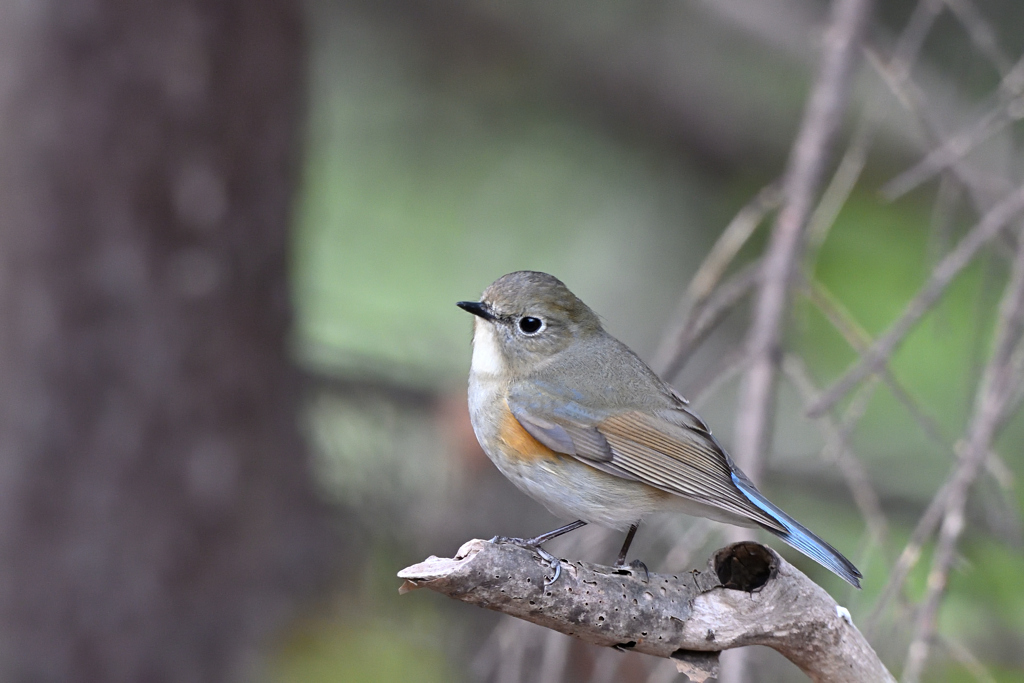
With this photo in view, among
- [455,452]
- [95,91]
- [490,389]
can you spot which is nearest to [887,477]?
[455,452]

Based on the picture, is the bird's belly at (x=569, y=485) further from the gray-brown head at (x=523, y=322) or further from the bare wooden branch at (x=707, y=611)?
the bare wooden branch at (x=707, y=611)

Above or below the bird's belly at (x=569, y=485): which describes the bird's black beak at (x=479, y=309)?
above

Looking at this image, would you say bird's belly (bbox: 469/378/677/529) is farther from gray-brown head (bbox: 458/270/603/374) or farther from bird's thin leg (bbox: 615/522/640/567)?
gray-brown head (bbox: 458/270/603/374)

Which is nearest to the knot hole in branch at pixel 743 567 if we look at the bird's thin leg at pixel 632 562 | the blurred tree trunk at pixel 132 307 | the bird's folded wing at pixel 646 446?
the bird's thin leg at pixel 632 562

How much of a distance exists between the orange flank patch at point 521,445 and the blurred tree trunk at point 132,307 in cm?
244

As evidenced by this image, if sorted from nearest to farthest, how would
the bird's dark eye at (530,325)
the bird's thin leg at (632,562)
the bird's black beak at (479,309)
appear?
1. the bird's thin leg at (632,562)
2. the bird's black beak at (479,309)
3. the bird's dark eye at (530,325)

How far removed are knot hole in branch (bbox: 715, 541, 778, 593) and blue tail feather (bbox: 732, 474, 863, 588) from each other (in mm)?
159

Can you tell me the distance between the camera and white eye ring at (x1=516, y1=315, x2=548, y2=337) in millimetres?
2865

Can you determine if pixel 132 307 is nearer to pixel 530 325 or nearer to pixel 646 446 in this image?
pixel 530 325

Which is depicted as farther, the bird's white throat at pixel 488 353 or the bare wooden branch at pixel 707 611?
the bird's white throat at pixel 488 353

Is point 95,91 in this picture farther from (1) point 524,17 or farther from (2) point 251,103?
(1) point 524,17

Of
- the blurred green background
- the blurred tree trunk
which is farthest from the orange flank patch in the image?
the blurred tree trunk

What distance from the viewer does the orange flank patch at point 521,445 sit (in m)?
2.62

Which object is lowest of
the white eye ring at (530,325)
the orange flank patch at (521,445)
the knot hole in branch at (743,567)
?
the knot hole in branch at (743,567)
